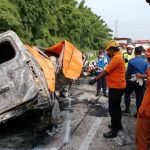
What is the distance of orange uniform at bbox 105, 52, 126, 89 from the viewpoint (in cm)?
726

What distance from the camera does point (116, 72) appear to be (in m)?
7.34

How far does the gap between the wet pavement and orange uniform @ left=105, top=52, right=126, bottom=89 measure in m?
0.94

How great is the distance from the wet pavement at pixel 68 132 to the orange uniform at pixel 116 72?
937mm

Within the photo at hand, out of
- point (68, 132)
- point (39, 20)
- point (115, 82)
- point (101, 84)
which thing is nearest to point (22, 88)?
point (68, 132)

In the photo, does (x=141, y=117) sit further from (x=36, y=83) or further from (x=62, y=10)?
(x=62, y=10)

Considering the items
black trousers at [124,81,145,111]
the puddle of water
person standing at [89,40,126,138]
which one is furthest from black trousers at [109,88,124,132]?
black trousers at [124,81,145,111]

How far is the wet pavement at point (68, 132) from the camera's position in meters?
6.81

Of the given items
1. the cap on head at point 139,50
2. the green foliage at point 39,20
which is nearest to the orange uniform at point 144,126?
the cap on head at point 139,50

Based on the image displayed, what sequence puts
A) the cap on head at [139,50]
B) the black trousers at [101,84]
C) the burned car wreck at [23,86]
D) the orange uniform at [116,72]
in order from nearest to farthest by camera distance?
the burned car wreck at [23,86] < the orange uniform at [116,72] < the cap on head at [139,50] < the black trousers at [101,84]

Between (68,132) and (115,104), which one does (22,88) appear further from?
(115,104)

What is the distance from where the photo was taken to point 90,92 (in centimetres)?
1380

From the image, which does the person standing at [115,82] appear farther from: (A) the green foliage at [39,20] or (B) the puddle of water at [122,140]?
(A) the green foliage at [39,20]

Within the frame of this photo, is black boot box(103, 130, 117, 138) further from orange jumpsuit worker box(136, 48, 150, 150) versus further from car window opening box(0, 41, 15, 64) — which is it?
car window opening box(0, 41, 15, 64)

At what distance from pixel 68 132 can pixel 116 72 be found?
4.72ft
